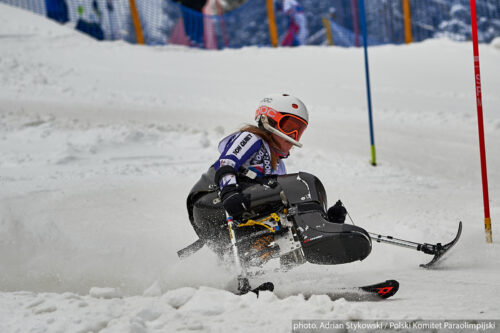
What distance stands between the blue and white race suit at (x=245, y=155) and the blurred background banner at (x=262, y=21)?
1748 cm

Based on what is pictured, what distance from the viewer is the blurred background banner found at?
20219 millimetres

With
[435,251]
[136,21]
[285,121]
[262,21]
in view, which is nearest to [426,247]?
[435,251]

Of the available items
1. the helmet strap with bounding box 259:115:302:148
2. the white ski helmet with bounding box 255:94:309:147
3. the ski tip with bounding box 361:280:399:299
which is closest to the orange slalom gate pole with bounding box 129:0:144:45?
the white ski helmet with bounding box 255:94:309:147

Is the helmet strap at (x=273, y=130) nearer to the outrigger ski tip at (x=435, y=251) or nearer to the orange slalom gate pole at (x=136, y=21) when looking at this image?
the outrigger ski tip at (x=435, y=251)

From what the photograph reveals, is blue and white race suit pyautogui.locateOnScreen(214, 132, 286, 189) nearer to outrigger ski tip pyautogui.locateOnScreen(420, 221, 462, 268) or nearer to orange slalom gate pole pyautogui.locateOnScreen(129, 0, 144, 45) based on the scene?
outrigger ski tip pyautogui.locateOnScreen(420, 221, 462, 268)

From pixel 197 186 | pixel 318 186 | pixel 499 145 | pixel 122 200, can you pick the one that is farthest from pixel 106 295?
pixel 499 145

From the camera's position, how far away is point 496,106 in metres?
14.7

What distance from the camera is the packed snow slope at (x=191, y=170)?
3.28 metres

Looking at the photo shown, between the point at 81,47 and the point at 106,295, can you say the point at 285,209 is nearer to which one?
the point at 106,295

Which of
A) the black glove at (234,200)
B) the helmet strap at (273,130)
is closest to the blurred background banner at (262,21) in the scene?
the helmet strap at (273,130)

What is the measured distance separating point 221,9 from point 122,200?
1670 cm

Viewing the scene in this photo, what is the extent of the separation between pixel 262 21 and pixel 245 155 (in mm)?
18290

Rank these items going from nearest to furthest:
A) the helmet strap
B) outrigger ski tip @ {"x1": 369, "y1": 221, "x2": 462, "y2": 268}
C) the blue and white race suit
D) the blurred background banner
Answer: the blue and white race suit < the helmet strap < outrigger ski tip @ {"x1": 369, "y1": 221, "x2": 462, "y2": 268} < the blurred background banner

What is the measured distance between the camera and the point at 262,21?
2172 cm
